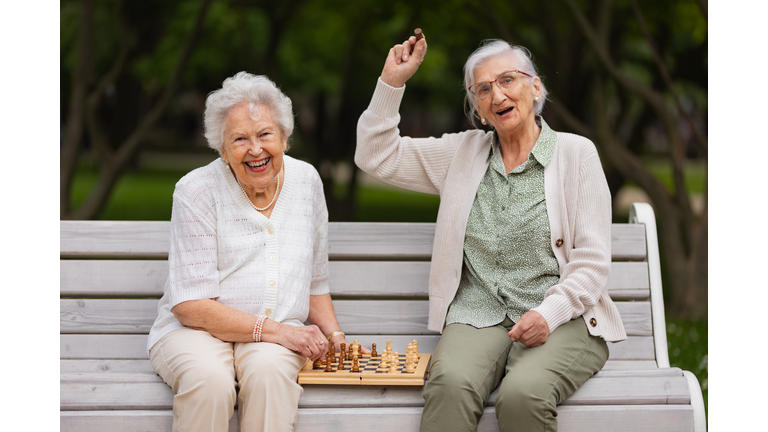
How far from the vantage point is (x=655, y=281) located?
3.57m

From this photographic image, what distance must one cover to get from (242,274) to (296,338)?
34 cm

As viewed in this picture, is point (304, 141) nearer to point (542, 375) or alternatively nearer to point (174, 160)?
point (542, 375)

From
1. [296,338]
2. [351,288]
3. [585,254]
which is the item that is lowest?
[296,338]

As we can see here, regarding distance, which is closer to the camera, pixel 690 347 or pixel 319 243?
pixel 319 243

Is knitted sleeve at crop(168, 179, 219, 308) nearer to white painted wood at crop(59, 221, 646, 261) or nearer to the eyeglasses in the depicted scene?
white painted wood at crop(59, 221, 646, 261)

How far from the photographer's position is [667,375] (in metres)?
2.90

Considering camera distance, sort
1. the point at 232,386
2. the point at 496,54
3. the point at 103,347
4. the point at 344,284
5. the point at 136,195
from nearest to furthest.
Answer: the point at 232,386, the point at 496,54, the point at 103,347, the point at 344,284, the point at 136,195

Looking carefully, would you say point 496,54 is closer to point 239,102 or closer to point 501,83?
point 501,83

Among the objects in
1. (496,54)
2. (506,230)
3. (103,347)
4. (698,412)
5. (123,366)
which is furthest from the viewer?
(103,347)

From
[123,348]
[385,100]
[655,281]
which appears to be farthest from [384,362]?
[655,281]

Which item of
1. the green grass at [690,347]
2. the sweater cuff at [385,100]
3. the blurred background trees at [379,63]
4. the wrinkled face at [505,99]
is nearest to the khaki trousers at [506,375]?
the wrinkled face at [505,99]

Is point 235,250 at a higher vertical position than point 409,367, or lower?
higher

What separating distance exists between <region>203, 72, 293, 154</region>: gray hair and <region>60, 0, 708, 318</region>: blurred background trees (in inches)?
44.5

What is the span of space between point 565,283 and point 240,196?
4.37 feet
